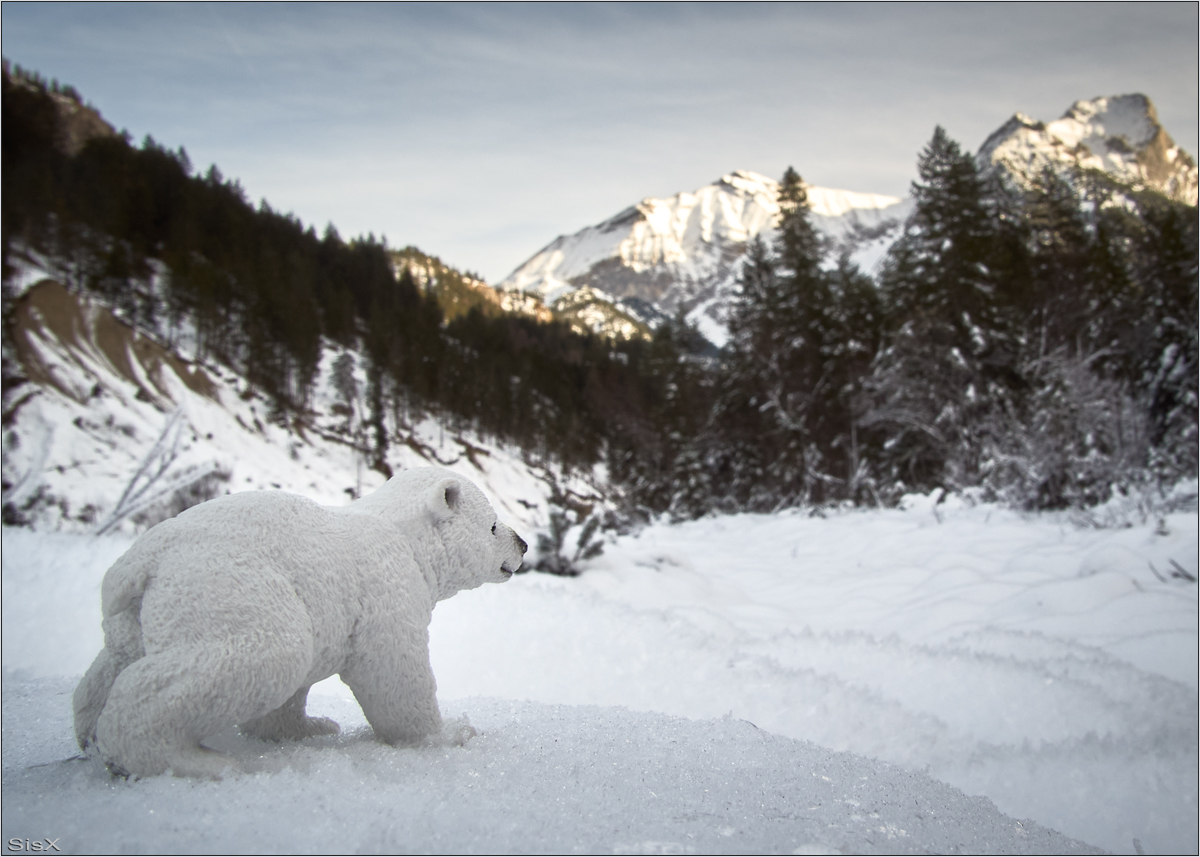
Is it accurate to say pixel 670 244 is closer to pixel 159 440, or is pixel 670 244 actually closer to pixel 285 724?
pixel 159 440

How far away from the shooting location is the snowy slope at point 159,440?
5.94 metres

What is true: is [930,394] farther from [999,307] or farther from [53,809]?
[53,809]

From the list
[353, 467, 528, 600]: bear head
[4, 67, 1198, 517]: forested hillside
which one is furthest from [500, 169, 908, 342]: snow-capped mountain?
[353, 467, 528, 600]: bear head

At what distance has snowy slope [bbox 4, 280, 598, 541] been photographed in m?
5.94

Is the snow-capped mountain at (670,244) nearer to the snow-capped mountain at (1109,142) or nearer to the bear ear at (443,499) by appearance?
the snow-capped mountain at (1109,142)

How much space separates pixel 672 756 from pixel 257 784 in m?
0.96

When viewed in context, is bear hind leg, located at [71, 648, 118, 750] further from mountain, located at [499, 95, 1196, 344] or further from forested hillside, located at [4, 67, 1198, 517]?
mountain, located at [499, 95, 1196, 344]

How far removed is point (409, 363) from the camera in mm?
25250

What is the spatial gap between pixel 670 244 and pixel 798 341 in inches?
6881

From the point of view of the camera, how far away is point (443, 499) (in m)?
1.64

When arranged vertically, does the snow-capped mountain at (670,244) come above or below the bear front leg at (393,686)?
above

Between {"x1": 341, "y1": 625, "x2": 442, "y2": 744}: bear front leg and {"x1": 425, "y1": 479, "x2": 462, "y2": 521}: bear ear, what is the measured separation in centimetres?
33

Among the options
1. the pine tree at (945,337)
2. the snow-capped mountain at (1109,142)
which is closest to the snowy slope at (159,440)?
the pine tree at (945,337)

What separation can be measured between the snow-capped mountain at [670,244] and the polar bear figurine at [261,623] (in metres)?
151
